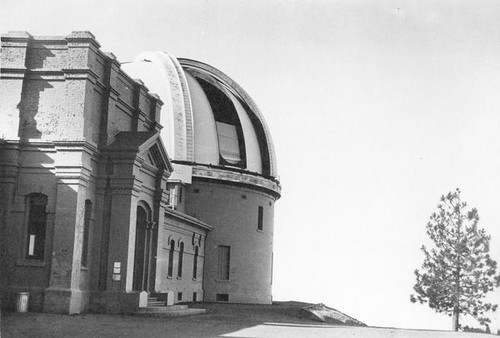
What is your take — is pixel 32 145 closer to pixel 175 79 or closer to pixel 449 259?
pixel 175 79

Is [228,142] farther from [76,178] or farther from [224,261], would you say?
[76,178]

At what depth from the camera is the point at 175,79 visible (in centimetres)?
3894

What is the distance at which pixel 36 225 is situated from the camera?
20.8m

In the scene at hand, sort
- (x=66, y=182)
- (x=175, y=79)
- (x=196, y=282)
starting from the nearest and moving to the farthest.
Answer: (x=66, y=182) < (x=196, y=282) < (x=175, y=79)

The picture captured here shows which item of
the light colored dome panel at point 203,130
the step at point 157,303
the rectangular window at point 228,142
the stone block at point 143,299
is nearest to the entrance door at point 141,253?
the step at point 157,303

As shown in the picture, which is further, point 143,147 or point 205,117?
point 205,117

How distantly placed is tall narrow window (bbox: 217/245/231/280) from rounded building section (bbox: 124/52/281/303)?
3 centimetres

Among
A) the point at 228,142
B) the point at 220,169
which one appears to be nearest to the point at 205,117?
the point at 228,142

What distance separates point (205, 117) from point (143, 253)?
1522cm

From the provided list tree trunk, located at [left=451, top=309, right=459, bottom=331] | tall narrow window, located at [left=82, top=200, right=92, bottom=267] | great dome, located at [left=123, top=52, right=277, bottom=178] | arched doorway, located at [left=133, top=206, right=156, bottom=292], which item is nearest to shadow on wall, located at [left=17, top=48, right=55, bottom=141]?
tall narrow window, located at [left=82, top=200, right=92, bottom=267]

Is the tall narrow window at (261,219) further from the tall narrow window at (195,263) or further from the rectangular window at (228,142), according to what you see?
the tall narrow window at (195,263)

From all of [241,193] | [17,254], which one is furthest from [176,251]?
[17,254]

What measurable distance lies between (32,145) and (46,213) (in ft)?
7.00

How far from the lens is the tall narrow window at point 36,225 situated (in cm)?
2064
